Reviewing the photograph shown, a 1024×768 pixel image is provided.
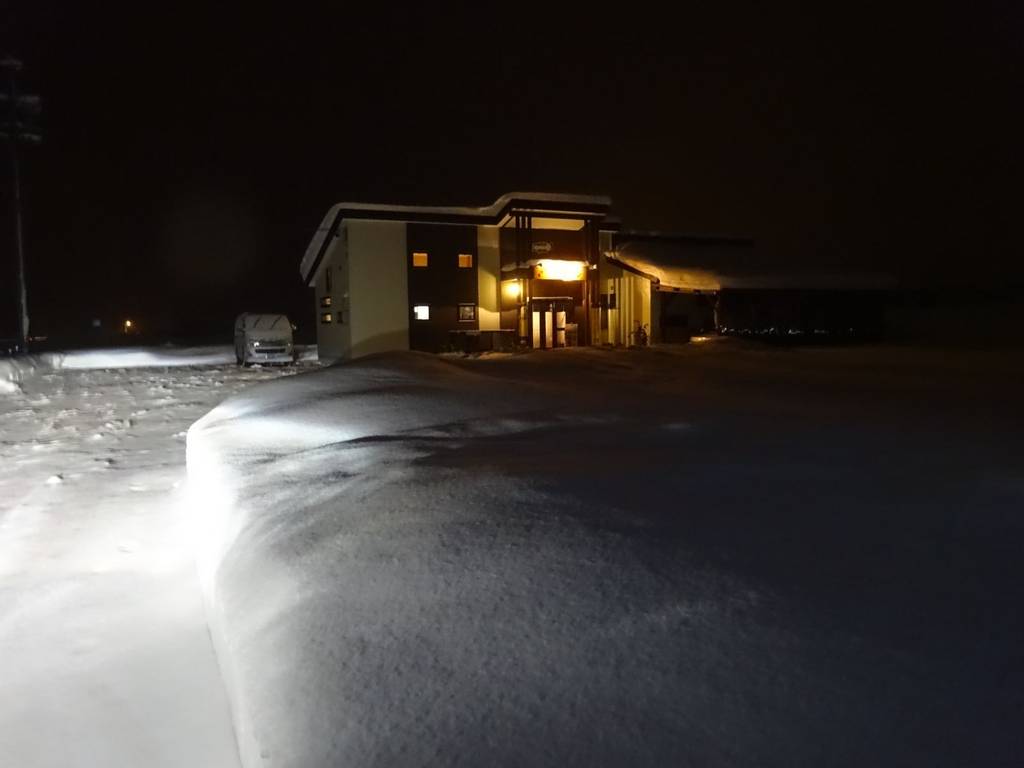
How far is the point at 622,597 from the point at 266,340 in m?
26.1

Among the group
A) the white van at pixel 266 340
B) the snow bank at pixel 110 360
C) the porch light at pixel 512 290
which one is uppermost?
the porch light at pixel 512 290

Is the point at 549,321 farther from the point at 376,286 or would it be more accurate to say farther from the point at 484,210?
the point at 376,286

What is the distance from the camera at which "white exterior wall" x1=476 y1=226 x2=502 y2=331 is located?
28.2 m

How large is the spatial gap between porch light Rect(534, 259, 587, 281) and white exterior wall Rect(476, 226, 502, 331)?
227 centimetres

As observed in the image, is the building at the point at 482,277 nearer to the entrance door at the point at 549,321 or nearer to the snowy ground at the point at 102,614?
the entrance door at the point at 549,321

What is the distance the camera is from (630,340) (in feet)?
92.8

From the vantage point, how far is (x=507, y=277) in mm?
28141

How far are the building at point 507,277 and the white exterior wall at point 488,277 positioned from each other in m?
0.04

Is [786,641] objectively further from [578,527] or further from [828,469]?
[828,469]

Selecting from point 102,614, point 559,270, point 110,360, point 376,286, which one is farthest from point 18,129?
point 102,614

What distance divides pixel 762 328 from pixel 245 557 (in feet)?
78.5

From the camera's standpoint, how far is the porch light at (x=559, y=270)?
87.0 ft

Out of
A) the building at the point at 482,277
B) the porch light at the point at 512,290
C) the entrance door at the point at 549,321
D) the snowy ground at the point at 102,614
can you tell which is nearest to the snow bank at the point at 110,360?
the building at the point at 482,277

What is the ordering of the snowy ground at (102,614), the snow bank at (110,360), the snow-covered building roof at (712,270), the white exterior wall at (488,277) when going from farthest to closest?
the white exterior wall at (488,277)
the snow-covered building roof at (712,270)
the snow bank at (110,360)
the snowy ground at (102,614)
